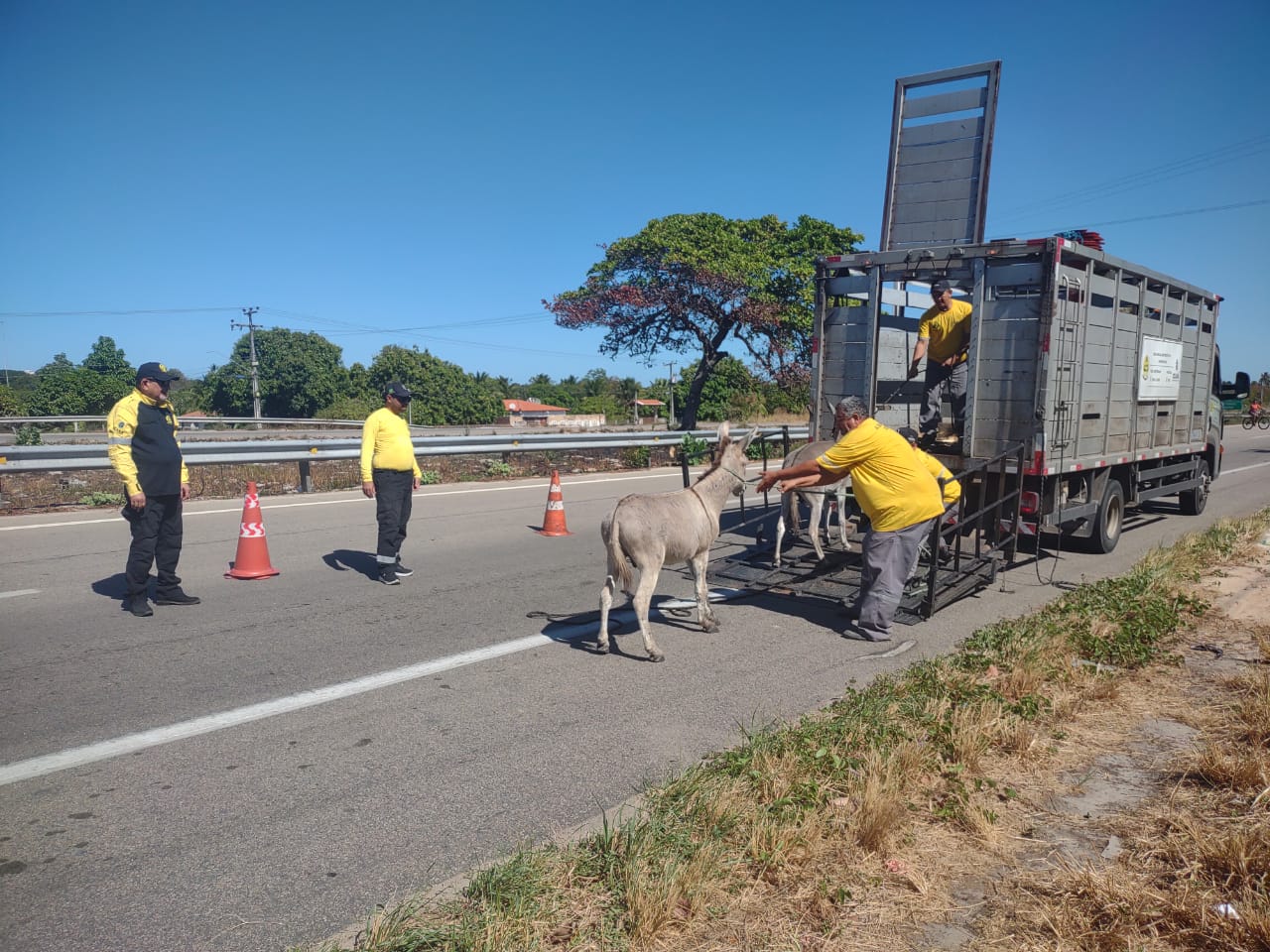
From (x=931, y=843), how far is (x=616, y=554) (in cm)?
295

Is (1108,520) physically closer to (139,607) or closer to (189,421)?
(139,607)

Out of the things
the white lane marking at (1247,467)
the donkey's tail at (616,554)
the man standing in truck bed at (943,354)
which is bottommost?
the white lane marking at (1247,467)

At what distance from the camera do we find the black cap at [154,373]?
6.79 m

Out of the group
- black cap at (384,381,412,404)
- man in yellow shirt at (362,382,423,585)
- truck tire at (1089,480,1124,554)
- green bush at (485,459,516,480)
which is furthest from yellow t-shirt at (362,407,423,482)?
green bush at (485,459,516,480)

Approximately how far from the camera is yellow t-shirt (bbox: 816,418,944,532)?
6246 mm

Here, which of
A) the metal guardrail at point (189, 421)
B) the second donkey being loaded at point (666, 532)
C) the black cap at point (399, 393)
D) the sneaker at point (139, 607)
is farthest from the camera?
the metal guardrail at point (189, 421)

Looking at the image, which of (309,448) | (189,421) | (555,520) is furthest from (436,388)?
(555,520)

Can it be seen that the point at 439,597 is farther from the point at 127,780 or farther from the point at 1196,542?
the point at 1196,542

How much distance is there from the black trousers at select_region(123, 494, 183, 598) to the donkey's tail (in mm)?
3884

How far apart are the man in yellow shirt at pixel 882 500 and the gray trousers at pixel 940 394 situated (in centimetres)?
281

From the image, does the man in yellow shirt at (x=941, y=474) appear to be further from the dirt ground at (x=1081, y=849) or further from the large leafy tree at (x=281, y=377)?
the large leafy tree at (x=281, y=377)

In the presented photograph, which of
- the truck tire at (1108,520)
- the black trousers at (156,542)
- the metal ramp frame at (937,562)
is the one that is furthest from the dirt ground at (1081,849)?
the black trousers at (156,542)

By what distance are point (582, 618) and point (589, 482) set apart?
34.2ft

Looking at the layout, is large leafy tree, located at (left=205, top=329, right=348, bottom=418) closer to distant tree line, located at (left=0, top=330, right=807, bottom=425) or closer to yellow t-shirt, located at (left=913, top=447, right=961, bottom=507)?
distant tree line, located at (left=0, top=330, right=807, bottom=425)
